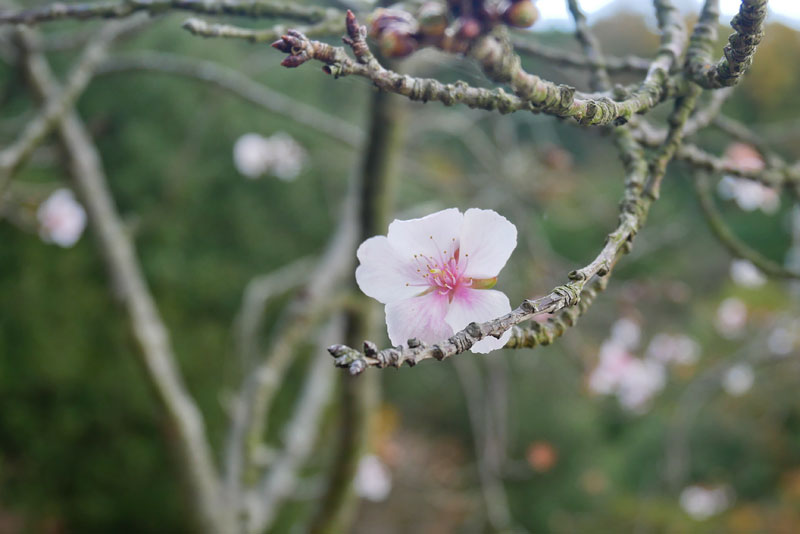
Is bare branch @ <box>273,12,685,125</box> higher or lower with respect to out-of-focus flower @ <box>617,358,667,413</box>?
higher

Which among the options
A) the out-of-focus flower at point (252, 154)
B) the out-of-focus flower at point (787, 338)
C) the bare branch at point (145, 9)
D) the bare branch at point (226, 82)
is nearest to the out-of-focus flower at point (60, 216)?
the bare branch at point (226, 82)

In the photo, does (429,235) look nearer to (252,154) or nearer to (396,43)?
(396,43)

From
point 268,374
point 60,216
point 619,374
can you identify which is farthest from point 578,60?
point 619,374

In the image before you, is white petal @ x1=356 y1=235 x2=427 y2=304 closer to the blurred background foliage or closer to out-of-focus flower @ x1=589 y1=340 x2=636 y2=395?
the blurred background foliage

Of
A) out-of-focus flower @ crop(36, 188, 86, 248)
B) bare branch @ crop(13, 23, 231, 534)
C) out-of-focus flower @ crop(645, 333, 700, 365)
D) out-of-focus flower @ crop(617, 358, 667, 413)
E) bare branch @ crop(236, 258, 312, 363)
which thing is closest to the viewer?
bare branch @ crop(13, 23, 231, 534)

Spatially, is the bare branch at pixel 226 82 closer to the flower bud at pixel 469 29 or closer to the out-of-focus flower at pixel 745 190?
the out-of-focus flower at pixel 745 190

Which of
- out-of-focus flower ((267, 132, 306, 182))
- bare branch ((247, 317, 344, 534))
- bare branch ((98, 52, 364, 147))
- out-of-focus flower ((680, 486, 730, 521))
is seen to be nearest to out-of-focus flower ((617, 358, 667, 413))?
out-of-focus flower ((680, 486, 730, 521))

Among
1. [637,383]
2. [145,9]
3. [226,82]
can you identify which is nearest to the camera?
[145,9]

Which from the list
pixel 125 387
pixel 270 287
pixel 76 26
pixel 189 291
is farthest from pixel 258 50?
pixel 270 287
